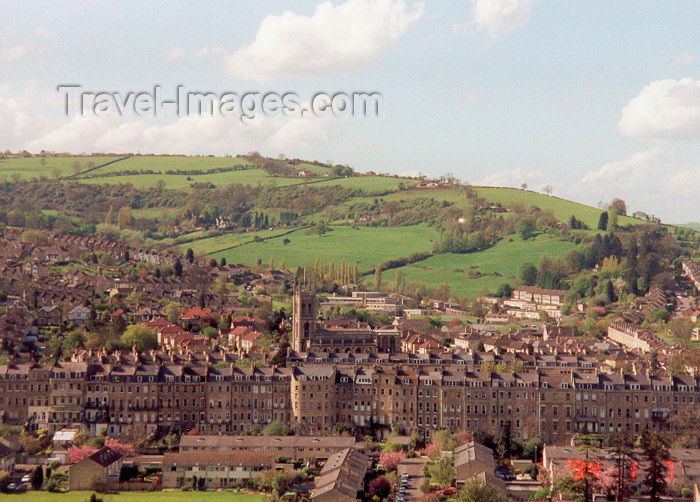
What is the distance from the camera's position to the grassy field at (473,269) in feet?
598

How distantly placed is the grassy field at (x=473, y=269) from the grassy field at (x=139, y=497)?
4029 inches

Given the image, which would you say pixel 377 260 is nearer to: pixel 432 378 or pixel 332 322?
pixel 332 322

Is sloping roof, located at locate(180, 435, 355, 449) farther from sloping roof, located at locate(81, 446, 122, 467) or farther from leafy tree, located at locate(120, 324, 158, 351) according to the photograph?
leafy tree, located at locate(120, 324, 158, 351)

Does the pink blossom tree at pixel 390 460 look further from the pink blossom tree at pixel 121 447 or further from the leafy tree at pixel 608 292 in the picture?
the leafy tree at pixel 608 292

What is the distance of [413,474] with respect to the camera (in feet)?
255

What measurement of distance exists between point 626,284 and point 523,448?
3643 inches

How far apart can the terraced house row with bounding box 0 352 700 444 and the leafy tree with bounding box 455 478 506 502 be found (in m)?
19.3

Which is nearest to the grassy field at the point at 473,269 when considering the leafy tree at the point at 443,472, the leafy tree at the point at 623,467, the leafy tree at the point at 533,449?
the leafy tree at the point at 533,449

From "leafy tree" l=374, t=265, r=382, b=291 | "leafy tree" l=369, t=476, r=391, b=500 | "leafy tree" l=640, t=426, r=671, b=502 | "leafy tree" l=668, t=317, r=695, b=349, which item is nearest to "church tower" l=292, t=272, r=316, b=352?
"leafy tree" l=668, t=317, r=695, b=349

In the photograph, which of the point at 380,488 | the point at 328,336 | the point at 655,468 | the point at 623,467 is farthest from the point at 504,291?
the point at 380,488

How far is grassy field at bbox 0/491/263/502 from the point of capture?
72.6m

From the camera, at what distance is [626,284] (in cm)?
17462

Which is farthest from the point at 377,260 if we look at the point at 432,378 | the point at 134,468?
the point at 134,468

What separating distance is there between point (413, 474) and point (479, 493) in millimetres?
9938
